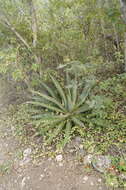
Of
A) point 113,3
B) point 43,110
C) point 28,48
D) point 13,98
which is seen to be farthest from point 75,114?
point 13,98

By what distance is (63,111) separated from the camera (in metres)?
2.52

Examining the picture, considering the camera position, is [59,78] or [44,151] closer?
[44,151]

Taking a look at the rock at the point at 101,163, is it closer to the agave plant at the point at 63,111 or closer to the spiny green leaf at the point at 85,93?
the agave plant at the point at 63,111

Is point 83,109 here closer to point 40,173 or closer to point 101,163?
point 101,163

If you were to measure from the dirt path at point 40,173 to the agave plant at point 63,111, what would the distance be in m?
0.32

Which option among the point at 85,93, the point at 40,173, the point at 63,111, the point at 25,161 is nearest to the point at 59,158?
the point at 40,173

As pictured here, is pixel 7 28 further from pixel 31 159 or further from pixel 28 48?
pixel 31 159

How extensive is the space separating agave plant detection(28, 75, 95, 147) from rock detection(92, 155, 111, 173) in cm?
48

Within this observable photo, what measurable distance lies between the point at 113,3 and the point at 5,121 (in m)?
3.03

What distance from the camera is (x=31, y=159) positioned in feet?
7.32

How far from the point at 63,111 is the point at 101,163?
1006 mm

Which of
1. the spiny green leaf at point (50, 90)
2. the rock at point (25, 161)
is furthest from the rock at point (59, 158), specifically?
the spiny green leaf at point (50, 90)

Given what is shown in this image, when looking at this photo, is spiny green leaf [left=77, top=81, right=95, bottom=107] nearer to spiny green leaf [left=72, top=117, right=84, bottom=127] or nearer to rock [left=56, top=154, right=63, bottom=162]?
spiny green leaf [left=72, top=117, right=84, bottom=127]

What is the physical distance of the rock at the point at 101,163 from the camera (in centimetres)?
176
